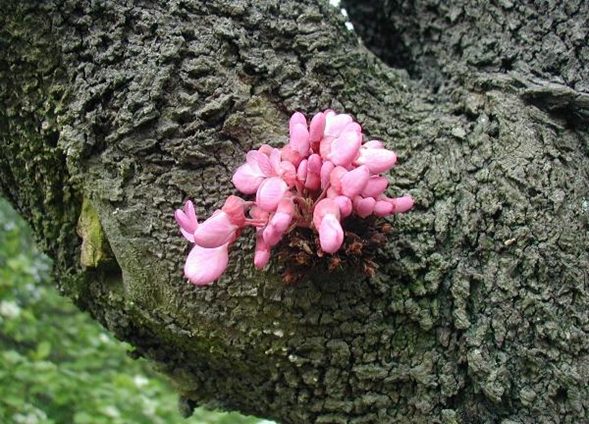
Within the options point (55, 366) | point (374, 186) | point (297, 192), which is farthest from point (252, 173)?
point (55, 366)

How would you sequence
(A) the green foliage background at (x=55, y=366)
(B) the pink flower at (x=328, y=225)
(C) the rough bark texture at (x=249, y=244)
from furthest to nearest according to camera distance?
(A) the green foliage background at (x=55, y=366)
(C) the rough bark texture at (x=249, y=244)
(B) the pink flower at (x=328, y=225)

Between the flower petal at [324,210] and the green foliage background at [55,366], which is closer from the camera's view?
the flower petal at [324,210]

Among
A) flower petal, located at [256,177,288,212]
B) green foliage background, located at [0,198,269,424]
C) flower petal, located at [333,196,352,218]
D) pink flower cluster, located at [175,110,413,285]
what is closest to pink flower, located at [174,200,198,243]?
pink flower cluster, located at [175,110,413,285]

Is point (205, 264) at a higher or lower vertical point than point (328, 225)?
lower

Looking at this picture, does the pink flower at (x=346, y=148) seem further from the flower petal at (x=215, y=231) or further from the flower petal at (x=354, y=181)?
the flower petal at (x=215, y=231)

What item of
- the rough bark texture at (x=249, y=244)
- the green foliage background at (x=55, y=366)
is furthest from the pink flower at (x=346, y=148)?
the green foliage background at (x=55, y=366)

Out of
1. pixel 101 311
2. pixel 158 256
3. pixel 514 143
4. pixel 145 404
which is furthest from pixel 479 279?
pixel 145 404

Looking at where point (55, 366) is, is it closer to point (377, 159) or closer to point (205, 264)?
point (205, 264)

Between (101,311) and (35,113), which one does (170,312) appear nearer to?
(101,311)
